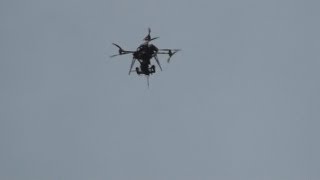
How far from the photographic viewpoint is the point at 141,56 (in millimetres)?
62469

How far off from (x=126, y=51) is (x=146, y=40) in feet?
7.83

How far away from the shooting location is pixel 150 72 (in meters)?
63.2

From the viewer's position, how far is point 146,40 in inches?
2482

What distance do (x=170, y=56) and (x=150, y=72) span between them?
2.67 metres

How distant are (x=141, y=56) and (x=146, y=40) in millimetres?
1852

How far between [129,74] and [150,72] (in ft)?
7.70

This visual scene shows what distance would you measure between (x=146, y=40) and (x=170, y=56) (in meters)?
3.00

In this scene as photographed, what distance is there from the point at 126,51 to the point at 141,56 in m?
1.66

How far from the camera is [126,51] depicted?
6269cm

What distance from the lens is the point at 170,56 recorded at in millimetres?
63281

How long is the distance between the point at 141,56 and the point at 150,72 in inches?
79.5

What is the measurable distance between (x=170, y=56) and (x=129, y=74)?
4.73 meters
